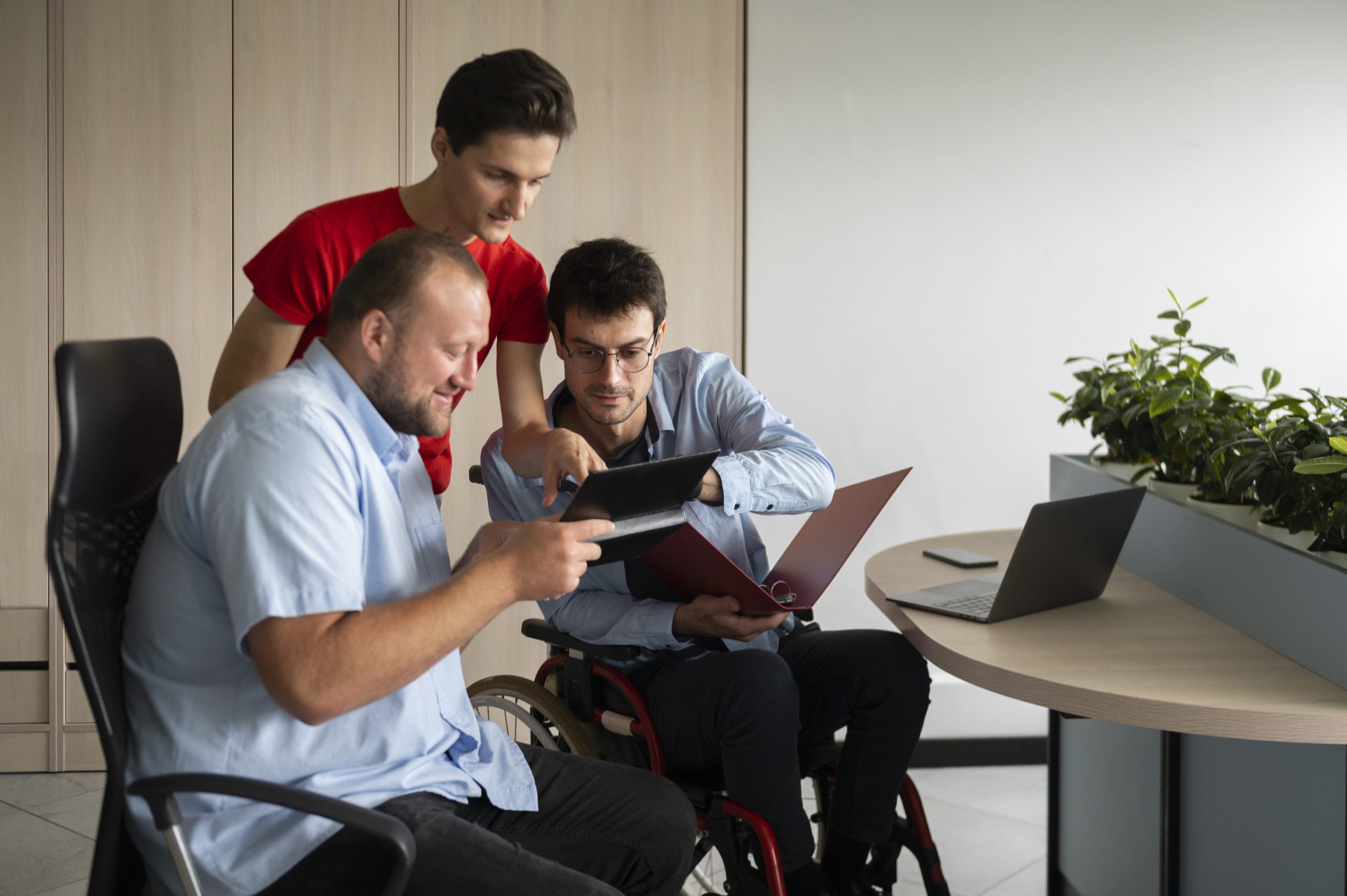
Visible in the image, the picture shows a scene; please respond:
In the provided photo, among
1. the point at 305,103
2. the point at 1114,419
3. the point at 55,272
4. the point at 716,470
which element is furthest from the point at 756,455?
the point at 55,272

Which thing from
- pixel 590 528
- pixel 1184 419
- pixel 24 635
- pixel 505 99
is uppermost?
pixel 505 99

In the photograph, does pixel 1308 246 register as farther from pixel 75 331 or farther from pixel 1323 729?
pixel 75 331

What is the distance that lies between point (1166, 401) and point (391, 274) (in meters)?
1.49

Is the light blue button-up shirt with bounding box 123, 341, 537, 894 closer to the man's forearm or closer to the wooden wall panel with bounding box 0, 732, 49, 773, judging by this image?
the man's forearm

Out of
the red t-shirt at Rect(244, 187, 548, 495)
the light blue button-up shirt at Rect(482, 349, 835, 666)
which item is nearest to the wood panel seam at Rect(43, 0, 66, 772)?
the red t-shirt at Rect(244, 187, 548, 495)

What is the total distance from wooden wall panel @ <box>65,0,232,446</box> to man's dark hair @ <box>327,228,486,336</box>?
2.11 metres

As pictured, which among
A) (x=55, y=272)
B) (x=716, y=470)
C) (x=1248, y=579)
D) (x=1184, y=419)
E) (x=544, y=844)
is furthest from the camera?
(x=55, y=272)

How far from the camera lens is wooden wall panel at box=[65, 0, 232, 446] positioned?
123 inches

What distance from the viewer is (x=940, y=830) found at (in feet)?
9.29

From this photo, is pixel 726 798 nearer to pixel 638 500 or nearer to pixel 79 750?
pixel 638 500

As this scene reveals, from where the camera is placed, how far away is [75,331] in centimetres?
A: 319

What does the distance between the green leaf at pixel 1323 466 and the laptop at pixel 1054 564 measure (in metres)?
0.29

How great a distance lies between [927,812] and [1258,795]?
1378mm

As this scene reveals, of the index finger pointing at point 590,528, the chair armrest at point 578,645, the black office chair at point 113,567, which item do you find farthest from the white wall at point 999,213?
the black office chair at point 113,567
